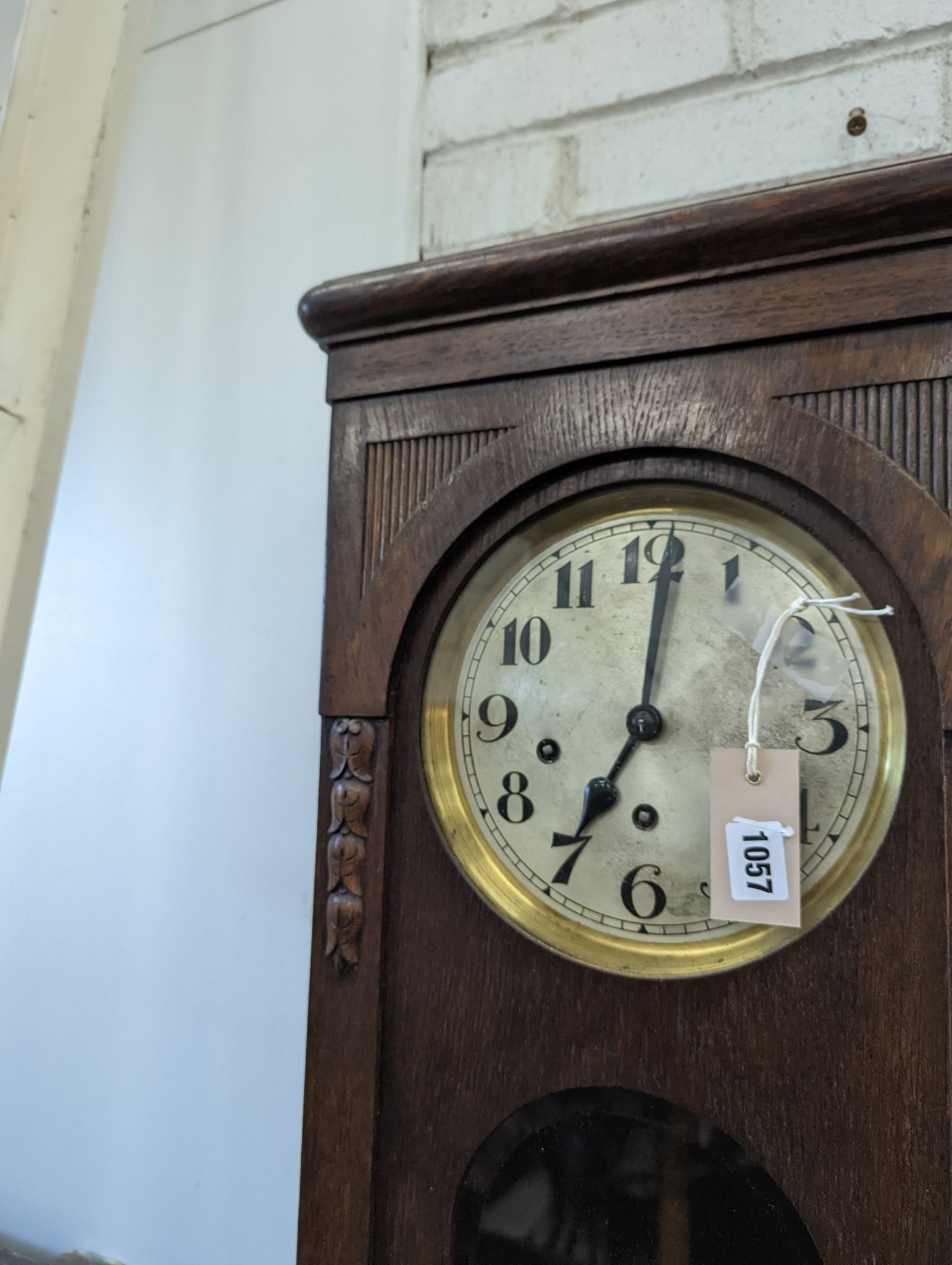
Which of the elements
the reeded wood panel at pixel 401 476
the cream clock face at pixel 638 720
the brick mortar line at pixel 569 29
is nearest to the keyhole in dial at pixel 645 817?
the cream clock face at pixel 638 720

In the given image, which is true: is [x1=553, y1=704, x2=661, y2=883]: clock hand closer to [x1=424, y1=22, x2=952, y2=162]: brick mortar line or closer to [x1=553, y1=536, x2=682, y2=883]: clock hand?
[x1=553, y1=536, x2=682, y2=883]: clock hand

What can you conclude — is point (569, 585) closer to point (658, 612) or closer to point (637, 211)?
point (658, 612)

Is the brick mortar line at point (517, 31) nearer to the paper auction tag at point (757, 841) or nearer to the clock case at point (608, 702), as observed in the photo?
the clock case at point (608, 702)

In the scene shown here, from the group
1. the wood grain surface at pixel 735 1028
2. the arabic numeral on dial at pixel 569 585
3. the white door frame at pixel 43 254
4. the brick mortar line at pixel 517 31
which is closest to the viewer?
the wood grain surface at pixel 735 1028

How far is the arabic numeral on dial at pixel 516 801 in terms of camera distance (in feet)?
1.98

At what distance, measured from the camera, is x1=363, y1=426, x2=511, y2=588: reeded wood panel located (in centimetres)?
63

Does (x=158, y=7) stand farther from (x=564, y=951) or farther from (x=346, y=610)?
(x=564, y=951)

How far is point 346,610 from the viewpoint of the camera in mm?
649

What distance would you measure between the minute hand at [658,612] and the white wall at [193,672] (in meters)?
0.51

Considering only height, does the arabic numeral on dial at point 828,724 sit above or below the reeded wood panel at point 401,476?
below

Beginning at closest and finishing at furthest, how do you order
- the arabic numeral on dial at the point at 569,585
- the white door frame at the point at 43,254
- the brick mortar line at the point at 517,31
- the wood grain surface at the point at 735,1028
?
the wood grain surface at the point at 735,1028
the arabic numeral on dial at the point at 569,585
the white door frame at the point at 43,254
the brick mortar line at the point at 517,31

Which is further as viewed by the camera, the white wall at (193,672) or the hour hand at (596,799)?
the white wall at (193,672)

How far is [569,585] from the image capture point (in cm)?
61

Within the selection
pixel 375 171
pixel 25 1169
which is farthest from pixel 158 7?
pixel 25 1169
